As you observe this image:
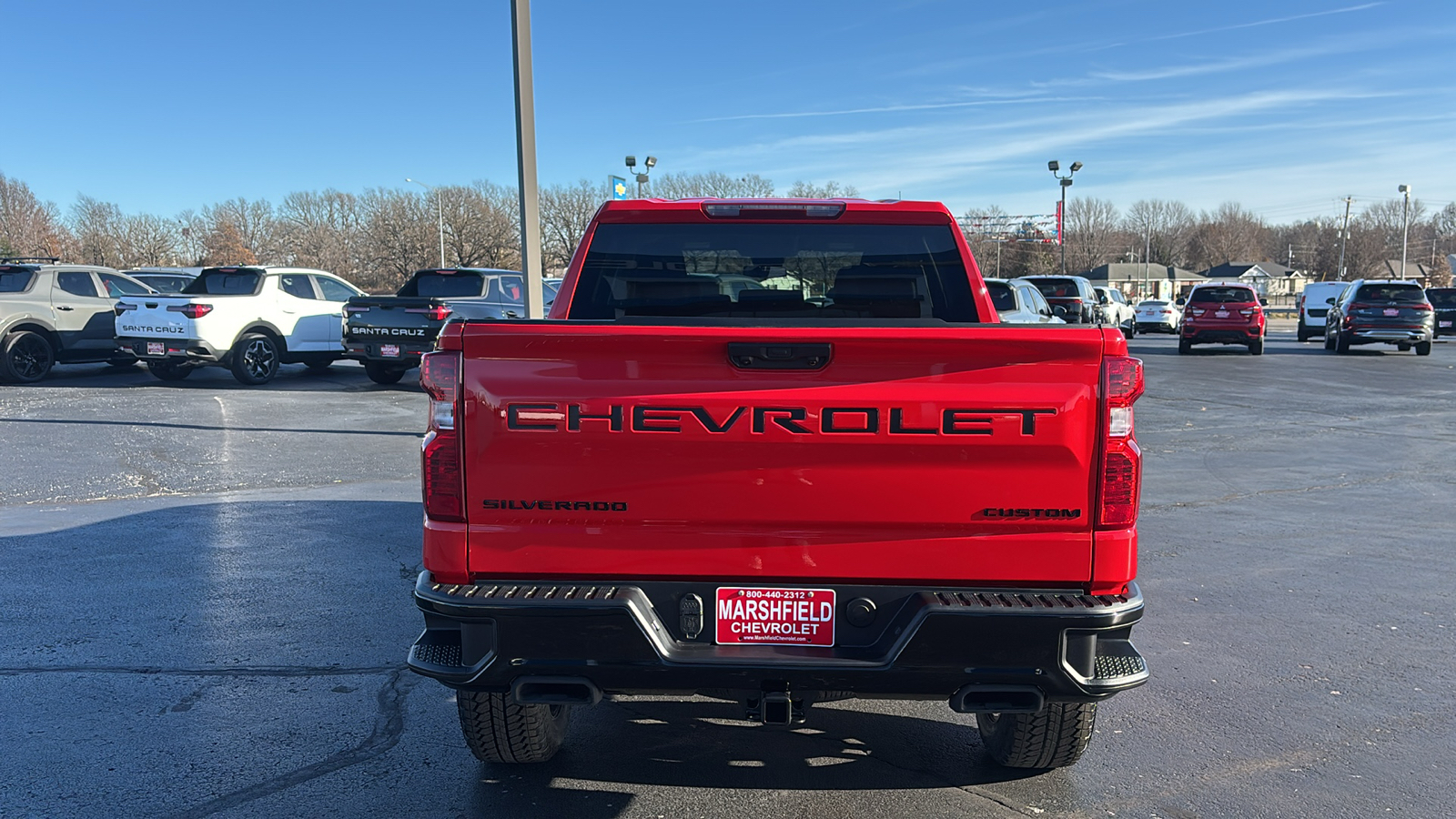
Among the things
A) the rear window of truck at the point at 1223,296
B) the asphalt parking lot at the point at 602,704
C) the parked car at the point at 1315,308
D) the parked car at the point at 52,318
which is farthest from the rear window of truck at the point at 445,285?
the parked car at the point at 1315,308

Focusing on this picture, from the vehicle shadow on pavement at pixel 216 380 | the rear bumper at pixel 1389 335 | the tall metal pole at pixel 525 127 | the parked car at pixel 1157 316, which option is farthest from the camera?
the parked car at pixel 1157 316

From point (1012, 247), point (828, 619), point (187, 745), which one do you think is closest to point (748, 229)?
point (828, 619)

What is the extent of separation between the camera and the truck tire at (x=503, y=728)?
339cm

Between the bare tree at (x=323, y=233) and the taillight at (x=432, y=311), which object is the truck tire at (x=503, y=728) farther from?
the bare tree at (x=323, y=233)

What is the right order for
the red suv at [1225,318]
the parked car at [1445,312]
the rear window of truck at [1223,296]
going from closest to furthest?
1. the red suv at [1225,318]
2. the rear window of truck at [1223,296]
3. the parked car at [1445,312]

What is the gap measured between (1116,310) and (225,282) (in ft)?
96.1

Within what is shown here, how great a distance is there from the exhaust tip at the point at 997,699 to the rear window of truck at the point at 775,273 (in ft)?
5.76

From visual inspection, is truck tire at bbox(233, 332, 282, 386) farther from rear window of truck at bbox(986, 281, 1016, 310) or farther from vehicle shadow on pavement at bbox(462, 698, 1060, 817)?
vehicle shadow on pavement at bbox(462, 698, 1060, 817)

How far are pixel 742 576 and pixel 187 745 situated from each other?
2376mm

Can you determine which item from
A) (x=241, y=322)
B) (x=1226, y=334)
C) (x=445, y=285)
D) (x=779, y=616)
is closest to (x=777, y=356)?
(x=779, y=616)

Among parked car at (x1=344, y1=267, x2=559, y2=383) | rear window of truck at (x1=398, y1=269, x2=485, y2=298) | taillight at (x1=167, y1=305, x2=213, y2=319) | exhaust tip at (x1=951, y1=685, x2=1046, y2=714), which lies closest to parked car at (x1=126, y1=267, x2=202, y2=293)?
taillight at (x1=167, y1=305, x2=213, y2=319)

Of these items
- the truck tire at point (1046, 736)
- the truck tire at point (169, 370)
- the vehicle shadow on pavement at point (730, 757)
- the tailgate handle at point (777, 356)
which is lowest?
the vehicle shadow on pavement at point (730, 757)

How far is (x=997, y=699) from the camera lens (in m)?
2.92

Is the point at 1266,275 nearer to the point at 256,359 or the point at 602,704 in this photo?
the point at 256,359
